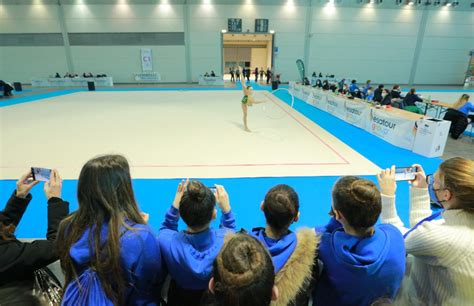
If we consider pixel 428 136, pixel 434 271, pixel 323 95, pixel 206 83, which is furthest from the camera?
pixel 206 83

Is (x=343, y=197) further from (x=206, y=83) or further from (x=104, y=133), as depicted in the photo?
(x=206, y=83)

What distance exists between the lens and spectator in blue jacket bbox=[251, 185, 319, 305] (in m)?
1.38

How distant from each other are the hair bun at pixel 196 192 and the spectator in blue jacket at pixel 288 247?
431mm

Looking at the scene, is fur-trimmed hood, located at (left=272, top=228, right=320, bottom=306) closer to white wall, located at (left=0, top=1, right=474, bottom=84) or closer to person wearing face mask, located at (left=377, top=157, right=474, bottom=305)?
person wearing face mask, located at (left=377, top=157, right=474, bottom=305)

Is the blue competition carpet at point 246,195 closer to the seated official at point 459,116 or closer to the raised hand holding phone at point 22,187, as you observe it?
the raised hand holding phone at point 22,187

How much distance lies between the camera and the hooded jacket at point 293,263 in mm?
1364

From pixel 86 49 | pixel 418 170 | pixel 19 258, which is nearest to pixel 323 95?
pixel 418 170

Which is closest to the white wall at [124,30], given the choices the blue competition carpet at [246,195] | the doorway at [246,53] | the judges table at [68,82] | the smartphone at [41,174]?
the judges table at [68,82]

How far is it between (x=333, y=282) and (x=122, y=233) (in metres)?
1.29

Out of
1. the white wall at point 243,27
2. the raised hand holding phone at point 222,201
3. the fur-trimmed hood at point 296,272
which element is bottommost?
the raised hand holding phone at point 222,201

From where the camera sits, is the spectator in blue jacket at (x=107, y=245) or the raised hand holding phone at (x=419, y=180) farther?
the raised hand holding phone at (x=419, y=180)

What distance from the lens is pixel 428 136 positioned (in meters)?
6.54

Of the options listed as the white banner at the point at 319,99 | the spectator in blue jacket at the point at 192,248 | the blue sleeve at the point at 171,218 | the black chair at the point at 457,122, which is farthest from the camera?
the white banner at the point at 319,99

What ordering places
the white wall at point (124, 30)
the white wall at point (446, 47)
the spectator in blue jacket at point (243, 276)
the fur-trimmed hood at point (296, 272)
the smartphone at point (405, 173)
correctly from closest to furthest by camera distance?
the spectator in blue jacket at point (243, 276)
the fur-trimmed hood at point (296, 272)
the smartphone at point (405, 173)
the white wall at point (124, 30)
the white wall at point (446, 47)
